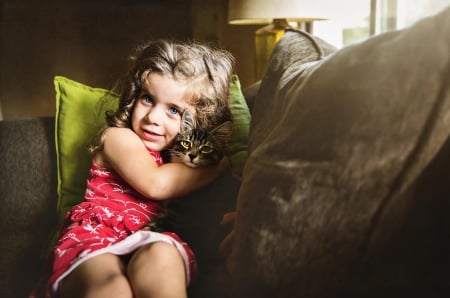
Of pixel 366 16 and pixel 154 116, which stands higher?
pixel 366 16

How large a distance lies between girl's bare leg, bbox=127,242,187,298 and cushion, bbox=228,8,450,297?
0.44ft

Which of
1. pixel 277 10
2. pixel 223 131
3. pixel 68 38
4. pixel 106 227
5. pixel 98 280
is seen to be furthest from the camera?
pixel 68 38

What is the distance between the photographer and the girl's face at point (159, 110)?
1088mm

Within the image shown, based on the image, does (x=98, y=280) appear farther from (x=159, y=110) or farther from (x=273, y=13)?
(x=273, y=13)

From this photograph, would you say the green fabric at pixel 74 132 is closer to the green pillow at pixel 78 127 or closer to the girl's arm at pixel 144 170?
the green pillow at pixel 78 127

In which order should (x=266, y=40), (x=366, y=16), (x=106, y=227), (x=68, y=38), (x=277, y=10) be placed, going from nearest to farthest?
(x=106, y=227) → (x=277, y=10) → (x=266, y=40) → (x=366, y=16) → (x=68, y=38)

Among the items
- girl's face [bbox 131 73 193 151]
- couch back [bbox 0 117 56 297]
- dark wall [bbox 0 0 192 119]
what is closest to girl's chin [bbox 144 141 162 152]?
girl's face [bbox 131 73 193 151]

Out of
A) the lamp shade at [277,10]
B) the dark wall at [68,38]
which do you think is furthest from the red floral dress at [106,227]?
the dark wall at [68,38]

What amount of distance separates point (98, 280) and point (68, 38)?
2.03 m

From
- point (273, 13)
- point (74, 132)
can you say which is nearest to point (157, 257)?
point (74, 132)

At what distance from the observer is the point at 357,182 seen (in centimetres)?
61

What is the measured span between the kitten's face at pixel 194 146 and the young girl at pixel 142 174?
2cm

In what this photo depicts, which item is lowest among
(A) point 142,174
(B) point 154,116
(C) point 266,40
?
(A) point 142,174

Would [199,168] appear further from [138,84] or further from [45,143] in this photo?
[45,143]
